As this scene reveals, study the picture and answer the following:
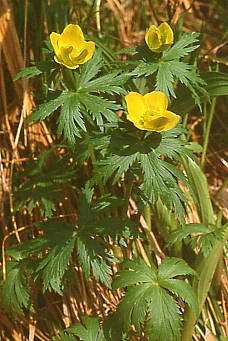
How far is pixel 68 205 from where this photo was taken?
1.67 metres

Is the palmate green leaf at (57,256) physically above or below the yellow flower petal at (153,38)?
below

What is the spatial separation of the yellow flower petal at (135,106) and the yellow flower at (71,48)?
13cm

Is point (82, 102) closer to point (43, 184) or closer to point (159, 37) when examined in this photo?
point (159, 37)

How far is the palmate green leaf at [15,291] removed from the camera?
139 centimetres

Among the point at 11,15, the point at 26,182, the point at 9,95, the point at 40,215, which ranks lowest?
the point at 40,215

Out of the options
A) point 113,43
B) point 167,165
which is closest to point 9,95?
point 113,43

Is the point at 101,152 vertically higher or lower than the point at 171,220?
higher

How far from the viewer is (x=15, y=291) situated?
4.58ft

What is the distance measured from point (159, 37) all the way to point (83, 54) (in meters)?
0.18

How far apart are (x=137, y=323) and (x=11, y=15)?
105 cm

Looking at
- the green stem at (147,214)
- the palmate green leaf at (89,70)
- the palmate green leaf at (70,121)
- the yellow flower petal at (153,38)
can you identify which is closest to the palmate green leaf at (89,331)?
A: the green stem at (147,214)

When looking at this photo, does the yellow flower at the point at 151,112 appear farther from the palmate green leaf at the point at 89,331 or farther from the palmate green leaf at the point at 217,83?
the palmate green leaf at the point at 89,331

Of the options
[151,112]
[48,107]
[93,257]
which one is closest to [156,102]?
[151,112]

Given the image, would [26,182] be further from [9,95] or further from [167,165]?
[167,165]
